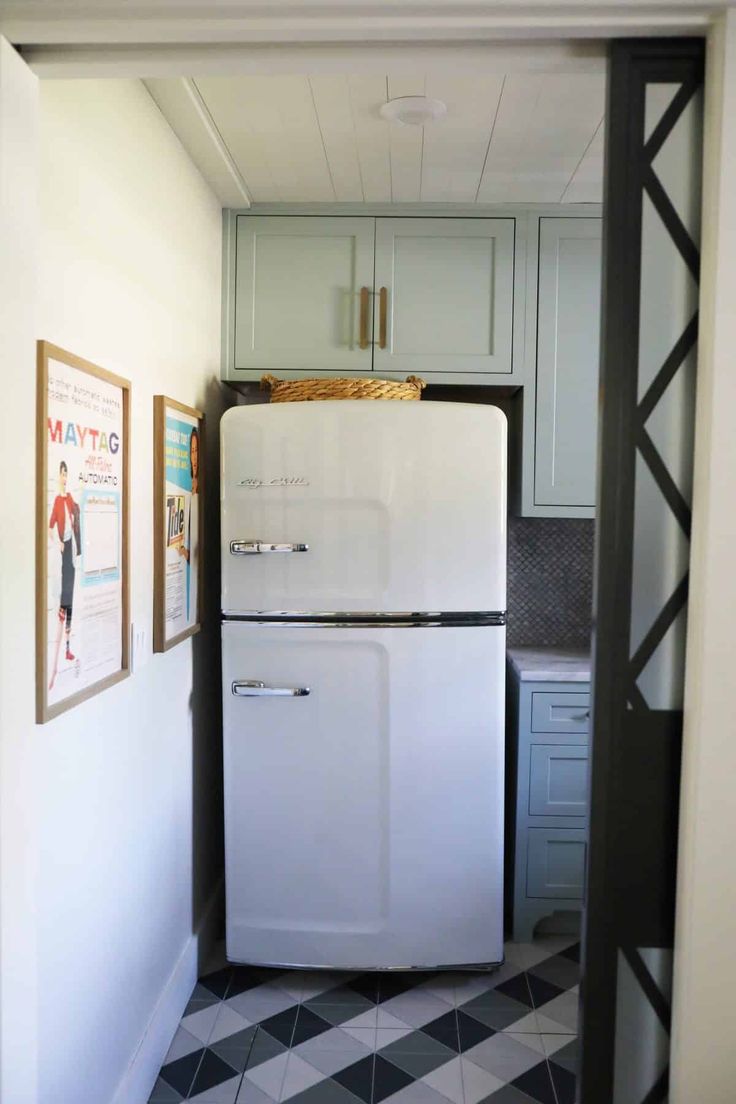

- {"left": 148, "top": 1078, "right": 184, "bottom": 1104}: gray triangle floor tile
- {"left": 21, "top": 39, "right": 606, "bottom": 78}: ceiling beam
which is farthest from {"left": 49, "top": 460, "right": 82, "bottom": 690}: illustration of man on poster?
{"left": 148, "top": 1078, "right": 184, "bottom": 1104}: gray triangle floor tile

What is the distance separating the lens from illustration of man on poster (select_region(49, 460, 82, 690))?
137cm

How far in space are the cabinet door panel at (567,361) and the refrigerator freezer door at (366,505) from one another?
434 millimetres

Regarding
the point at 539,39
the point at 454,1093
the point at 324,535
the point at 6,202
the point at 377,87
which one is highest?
the point at 377,87

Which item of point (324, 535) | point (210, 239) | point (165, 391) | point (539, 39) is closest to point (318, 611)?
point (324, 535)

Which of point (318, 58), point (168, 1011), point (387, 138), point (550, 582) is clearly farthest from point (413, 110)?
point (168, 1011)

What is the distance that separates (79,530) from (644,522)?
973 millimetres

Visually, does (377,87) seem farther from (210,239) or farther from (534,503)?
(534,503)

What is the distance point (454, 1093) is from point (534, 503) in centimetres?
166

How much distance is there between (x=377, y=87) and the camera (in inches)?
72.9

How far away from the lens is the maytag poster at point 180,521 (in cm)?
198

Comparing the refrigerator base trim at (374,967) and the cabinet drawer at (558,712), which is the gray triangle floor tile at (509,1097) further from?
the cabinet drawer at (558,712)

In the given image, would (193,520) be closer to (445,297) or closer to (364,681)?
(364,681)

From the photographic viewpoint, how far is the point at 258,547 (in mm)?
2232

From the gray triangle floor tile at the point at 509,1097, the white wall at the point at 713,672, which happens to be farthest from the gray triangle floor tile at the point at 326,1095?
the white wall at the point at 713,672
